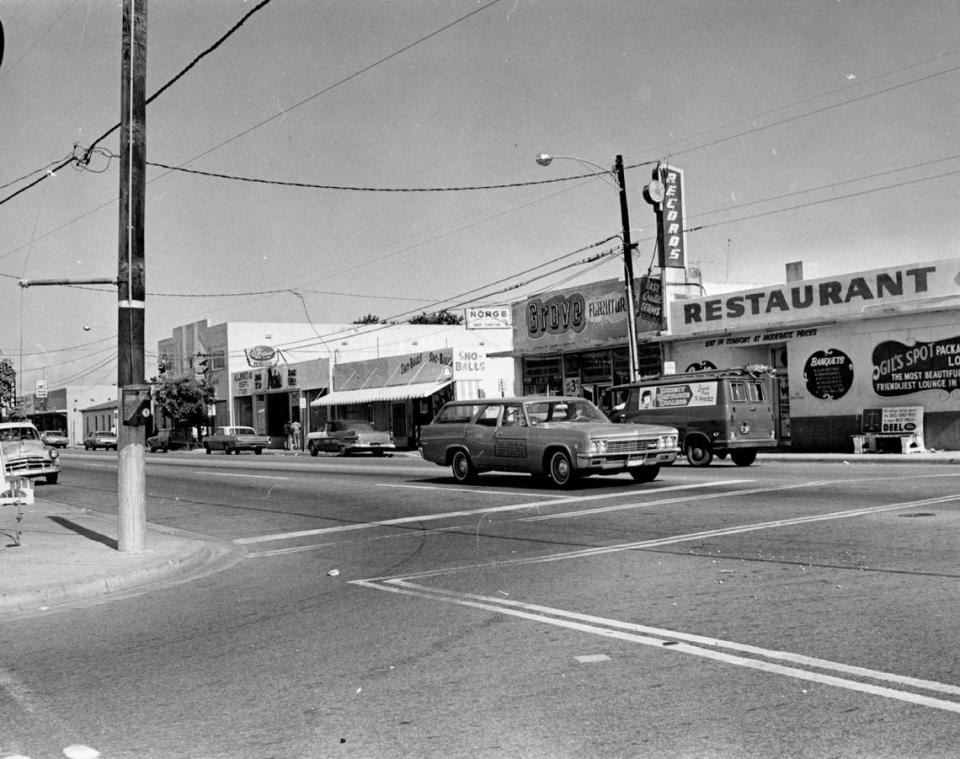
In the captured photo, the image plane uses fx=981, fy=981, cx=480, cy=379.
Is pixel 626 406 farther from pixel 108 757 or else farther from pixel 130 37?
pixel 108 757

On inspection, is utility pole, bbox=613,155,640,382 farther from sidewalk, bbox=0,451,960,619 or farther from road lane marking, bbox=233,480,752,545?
sidewalk, bbox=0,451,960,619

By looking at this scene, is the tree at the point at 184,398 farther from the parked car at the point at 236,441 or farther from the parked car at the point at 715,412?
the parked car at the point at 715,412

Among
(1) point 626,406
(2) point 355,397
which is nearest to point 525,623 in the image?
(1) point 626,406

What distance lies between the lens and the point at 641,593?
7.78 meters

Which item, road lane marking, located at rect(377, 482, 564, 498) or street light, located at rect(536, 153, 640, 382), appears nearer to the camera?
road lane marking, located at rect(377, 482, 564, 498)

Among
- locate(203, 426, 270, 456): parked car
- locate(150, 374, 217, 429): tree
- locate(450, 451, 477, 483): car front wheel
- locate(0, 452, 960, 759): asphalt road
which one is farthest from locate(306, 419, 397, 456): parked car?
locate(0, 452, 960, 759): asphalt road

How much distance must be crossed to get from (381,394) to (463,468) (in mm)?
29180

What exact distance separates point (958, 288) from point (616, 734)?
2446 centimetres

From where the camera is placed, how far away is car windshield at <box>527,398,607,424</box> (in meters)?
17.9

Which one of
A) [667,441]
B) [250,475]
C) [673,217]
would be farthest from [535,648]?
[673,217]

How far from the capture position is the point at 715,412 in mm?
22391

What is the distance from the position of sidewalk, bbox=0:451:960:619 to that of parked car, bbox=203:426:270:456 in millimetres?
34433

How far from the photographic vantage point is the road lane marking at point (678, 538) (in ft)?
31.4

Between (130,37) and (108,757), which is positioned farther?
(130,37)
